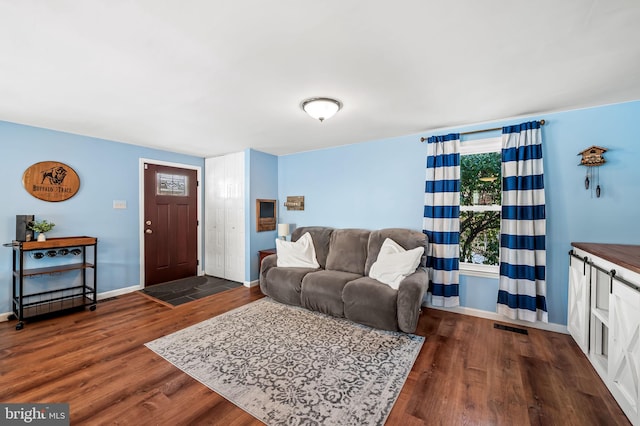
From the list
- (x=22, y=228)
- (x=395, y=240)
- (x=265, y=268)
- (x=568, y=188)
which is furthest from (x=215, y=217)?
(x=568, y=188)

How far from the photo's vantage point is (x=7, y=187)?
9.96ft

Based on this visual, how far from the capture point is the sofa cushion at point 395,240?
3.29m

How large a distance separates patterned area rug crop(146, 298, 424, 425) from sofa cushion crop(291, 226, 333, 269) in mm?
943

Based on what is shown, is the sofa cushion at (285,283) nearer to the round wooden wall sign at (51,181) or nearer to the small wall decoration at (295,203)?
the small wall decoration at (295,203)

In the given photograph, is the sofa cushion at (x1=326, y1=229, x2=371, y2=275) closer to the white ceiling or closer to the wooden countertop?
the white ceiling

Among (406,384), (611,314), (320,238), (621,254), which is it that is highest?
Answer: (621,254)

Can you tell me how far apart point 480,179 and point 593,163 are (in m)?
0.99

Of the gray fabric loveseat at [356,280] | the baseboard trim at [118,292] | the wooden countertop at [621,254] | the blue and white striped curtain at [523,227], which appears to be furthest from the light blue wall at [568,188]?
the baseboard trim at [118,292]

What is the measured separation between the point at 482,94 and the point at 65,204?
198 inches

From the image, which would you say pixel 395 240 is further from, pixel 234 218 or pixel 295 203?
pixel 234 218

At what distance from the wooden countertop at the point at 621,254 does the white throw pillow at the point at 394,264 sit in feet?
4.65

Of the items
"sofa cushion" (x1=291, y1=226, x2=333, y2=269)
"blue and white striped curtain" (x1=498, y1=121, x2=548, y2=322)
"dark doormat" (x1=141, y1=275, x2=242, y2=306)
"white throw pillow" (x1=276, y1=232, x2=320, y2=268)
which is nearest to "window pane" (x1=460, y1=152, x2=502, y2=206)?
"blue and white striped curtain" (x1=498, y1=121, x2=548, y2=322)

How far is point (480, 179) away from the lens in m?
3.31

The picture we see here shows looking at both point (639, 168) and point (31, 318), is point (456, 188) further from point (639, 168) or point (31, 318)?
point (31, 318)
